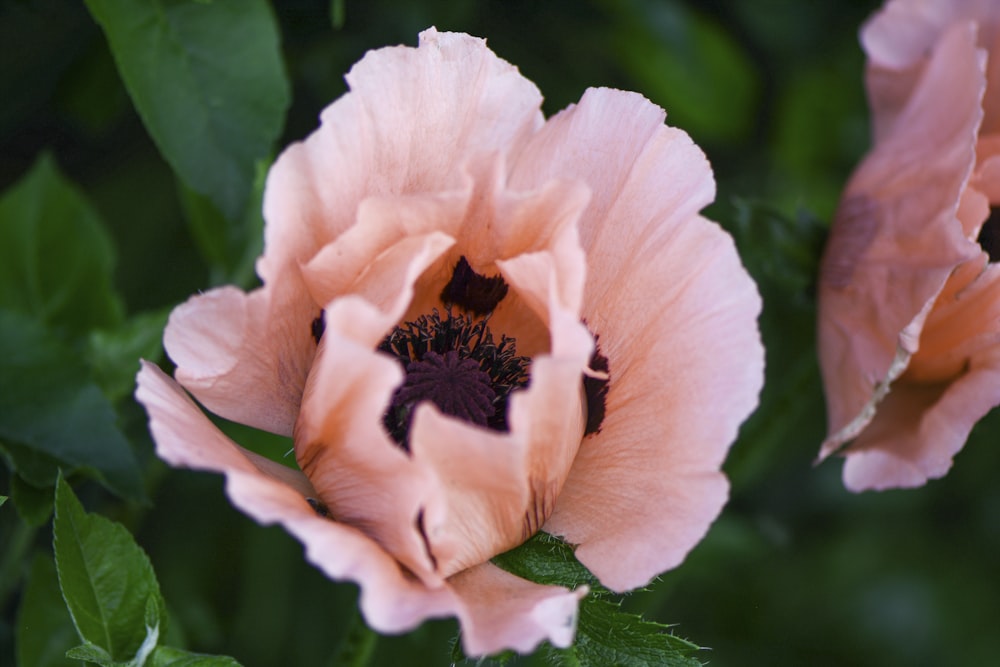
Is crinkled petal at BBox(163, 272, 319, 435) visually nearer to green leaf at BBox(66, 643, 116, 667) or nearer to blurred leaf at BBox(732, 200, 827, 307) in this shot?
green leaf at BBox(66, 643, 116, 667)

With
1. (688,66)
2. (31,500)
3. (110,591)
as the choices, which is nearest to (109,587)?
(110,591)

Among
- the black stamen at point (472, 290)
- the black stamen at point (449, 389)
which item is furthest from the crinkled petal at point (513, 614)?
the black stamen at point (472, 290)

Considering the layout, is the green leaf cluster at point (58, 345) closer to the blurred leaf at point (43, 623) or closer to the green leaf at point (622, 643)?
the blurred leaf at point (43, 623)

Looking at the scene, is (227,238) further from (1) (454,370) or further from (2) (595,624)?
(2) (595,624)

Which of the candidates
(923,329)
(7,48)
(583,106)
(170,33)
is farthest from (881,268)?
(7,48)

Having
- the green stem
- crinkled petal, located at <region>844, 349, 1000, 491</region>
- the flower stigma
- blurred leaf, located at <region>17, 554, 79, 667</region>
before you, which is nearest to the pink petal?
the flower stigma

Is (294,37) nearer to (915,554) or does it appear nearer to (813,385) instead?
(813,385)
